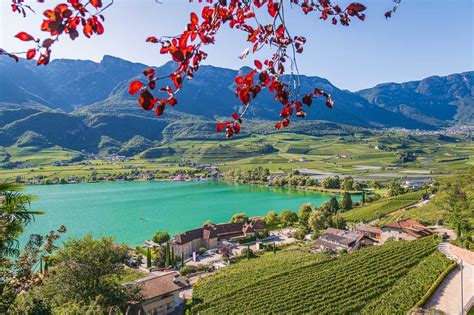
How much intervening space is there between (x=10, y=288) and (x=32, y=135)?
16277cm

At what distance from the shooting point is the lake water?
46.3 m

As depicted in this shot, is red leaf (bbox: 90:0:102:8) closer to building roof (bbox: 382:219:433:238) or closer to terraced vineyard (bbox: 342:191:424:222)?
building roof (bbox: 382:219:433:238)

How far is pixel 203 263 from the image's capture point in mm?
31266

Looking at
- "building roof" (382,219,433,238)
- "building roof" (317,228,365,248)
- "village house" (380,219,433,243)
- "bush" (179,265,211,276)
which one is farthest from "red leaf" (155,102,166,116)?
"building roof" (382,219,433,238)

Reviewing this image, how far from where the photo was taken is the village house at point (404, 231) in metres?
29.8

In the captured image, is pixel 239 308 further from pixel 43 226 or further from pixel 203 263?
pixel 43 226

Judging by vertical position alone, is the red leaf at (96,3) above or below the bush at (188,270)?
above

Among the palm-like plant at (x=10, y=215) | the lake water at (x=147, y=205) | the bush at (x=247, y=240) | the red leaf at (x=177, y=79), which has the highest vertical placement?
the red leaf at (x=177, y=79)

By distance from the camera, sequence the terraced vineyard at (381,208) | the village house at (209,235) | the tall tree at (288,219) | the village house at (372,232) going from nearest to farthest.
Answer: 1. the village house at (372,232)
2. the village house at (209,235)
3. the terraced vineyard at (381,208)
4. the tall tree at (288,219)

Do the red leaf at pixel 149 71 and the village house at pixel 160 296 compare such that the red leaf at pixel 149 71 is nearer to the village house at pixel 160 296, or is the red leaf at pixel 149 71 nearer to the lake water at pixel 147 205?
the village house at pixel 160 296

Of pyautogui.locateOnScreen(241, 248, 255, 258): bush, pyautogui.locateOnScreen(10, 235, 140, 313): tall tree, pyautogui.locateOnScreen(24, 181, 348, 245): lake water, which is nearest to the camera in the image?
pyautogui.locateOnScreen(10, 235, 140, 313): tall tree

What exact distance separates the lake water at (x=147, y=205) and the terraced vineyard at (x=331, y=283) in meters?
20.6

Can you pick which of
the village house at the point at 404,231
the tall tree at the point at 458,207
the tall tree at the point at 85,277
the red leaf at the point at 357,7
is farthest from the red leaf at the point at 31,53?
the village house at the point at 404,231

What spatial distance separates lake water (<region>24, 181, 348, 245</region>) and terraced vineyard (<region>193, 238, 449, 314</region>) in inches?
811
